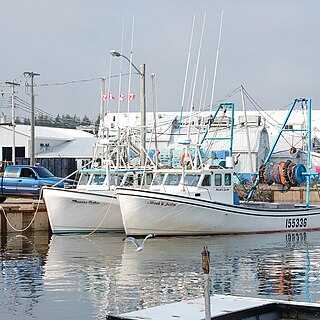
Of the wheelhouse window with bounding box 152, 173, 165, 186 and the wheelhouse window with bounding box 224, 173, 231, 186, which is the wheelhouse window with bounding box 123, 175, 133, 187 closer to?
the wheelhouse window with bounding box 152, 173, 165, 186

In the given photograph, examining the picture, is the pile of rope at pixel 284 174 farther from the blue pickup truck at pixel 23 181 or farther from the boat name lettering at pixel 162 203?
the blue pickup truck at pixel 23 181

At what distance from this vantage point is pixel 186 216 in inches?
1218

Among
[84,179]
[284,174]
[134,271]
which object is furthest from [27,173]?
[134,271]

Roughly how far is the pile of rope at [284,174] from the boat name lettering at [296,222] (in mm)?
1635

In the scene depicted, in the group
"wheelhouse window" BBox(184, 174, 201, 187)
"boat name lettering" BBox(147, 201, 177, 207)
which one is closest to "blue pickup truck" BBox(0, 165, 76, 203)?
"wheelhouse window" BBox(184, 174, 201, 187)

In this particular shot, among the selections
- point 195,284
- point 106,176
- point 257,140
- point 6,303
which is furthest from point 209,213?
point 257,140

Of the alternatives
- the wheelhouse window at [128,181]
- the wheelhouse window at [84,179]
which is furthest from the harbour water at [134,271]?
the wheelhouse window at [84,179]

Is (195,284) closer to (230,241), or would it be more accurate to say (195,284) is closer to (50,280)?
(50,280)

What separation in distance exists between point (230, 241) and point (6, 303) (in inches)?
555

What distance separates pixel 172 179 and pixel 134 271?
1003 cm

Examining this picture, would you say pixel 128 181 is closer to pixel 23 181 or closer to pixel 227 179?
pixel 227 179

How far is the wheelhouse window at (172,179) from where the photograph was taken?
32188 mm

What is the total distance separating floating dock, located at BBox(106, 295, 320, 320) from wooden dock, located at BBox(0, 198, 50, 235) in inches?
796

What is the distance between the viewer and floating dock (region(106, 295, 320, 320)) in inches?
504
